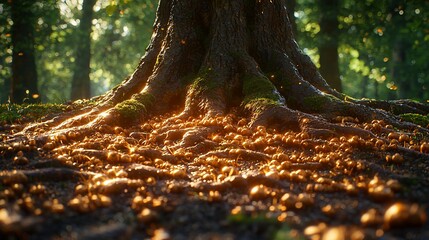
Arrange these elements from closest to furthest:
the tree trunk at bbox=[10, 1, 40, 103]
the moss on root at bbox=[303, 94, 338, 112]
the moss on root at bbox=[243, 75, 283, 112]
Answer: the moss on root at bbox=[243, 75, 283, 112]
the moss on root at bbox=[303, 94, 338, 112]
the tree trunk at bbox=[10, 1, 40, 103]

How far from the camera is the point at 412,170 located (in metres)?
3.71

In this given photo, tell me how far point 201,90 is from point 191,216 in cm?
371

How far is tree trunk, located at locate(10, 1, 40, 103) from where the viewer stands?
13906mm

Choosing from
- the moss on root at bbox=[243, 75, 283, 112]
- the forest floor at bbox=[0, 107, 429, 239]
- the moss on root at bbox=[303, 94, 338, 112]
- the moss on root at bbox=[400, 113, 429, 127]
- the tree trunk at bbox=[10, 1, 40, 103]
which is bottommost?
the moss on root at bbox=[400, 113, 429, 127]

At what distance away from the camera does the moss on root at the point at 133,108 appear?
5633mm

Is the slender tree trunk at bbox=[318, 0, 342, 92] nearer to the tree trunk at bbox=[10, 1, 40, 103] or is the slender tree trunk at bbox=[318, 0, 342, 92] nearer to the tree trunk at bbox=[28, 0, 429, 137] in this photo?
the tree trunk at bbox=[28, 0, 429, 137]

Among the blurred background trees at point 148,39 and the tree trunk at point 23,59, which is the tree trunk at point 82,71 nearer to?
the blurred background trees at point 148,39

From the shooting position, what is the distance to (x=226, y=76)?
6.37m

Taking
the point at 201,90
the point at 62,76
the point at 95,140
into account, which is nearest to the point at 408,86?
the point at 201,90

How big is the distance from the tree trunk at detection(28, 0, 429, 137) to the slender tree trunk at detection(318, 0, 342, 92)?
24.5 feet

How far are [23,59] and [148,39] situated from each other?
44.7ft

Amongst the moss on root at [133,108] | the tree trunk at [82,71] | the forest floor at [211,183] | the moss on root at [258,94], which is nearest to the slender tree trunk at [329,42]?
the moss on root at [258,94]

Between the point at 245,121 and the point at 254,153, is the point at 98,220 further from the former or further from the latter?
the point at 245,121

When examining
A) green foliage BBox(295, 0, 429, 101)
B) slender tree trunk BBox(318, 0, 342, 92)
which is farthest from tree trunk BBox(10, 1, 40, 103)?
green foliage BBox(295, 0, 429, 101)
